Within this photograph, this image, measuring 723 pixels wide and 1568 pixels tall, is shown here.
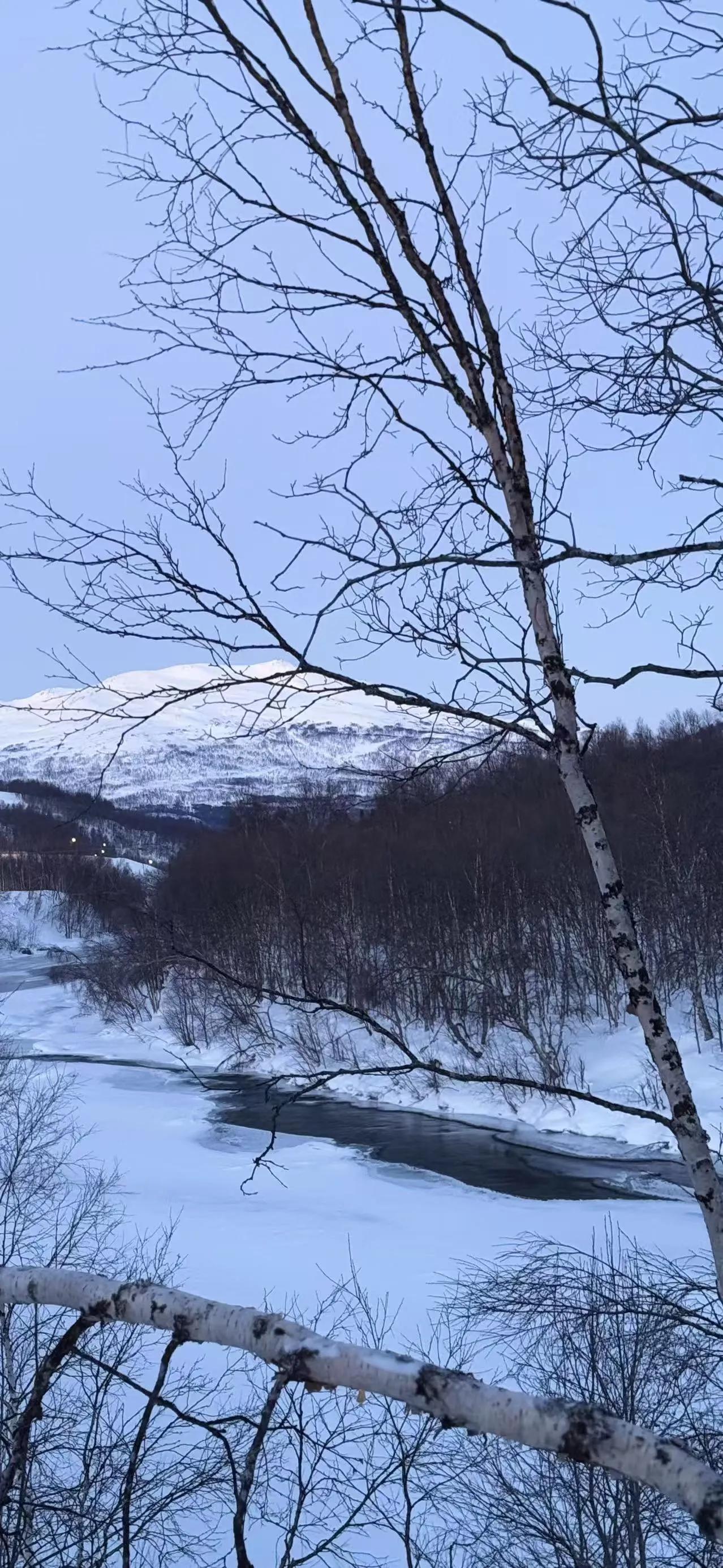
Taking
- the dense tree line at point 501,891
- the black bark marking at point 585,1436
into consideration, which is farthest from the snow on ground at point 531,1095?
the black bark marking at point 585,1436

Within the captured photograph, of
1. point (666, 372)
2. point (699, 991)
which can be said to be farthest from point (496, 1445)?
point (699, 991)

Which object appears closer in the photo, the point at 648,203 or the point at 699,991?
the point at 648,203

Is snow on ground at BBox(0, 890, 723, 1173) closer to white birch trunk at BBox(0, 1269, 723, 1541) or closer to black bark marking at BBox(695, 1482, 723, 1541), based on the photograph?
white birch trunk at BBox(0, 1269, 723, 1541)

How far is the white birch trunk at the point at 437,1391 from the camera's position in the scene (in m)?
1.45

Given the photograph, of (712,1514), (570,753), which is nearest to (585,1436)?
(712,1514)

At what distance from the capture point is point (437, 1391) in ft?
5.18

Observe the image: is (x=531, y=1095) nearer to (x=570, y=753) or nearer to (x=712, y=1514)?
(x=570, y=753)

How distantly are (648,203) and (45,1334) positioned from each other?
23.6 metres

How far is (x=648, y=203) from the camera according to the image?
116 inches

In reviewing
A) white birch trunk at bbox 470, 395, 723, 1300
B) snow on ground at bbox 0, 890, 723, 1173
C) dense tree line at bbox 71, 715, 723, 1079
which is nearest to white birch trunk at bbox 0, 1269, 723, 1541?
white birch trunk at bbox 470, 395, 723, 1300

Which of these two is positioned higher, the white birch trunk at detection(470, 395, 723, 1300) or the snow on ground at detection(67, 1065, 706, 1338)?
the white birch trunk at detection(470, 395, 723, 1300)

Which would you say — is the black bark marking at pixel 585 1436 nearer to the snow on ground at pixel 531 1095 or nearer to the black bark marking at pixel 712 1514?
the black bark marking at pixel 712 1514

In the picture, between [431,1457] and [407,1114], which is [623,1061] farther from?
[431,1457]

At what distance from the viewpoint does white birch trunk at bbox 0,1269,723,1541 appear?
4.75 feet
